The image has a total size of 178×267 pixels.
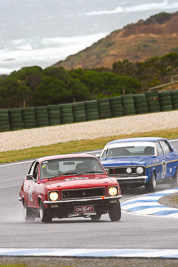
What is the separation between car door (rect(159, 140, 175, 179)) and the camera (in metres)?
16.3

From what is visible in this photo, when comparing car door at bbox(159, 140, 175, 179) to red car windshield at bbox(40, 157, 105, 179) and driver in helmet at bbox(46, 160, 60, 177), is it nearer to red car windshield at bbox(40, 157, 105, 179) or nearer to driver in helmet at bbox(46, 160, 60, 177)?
red car windshield at bbox(40, 157, 105, 179)

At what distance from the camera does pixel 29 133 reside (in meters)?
40.5

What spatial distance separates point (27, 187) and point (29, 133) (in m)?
28.6

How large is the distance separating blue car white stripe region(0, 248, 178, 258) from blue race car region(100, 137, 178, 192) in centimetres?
772

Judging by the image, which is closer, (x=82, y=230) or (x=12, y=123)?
(x=82, y=230)

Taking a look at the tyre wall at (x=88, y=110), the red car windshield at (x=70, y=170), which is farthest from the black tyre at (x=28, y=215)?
the tyre wall at (x=88, y=110)

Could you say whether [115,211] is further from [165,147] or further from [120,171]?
[165,147]

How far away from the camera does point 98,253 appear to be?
7.30 meters

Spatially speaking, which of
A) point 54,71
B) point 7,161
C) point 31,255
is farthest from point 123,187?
point 54,71

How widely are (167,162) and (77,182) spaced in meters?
6.22

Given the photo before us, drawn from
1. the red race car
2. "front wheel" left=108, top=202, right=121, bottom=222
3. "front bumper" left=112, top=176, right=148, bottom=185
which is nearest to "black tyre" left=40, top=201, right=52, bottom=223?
the red race car

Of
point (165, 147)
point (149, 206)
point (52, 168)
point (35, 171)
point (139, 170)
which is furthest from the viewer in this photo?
point (165, 147)

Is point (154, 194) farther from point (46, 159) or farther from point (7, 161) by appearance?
point (7, 161)

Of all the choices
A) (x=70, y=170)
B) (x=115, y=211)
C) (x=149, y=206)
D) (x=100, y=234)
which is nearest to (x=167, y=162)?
(x=149, y=206)
